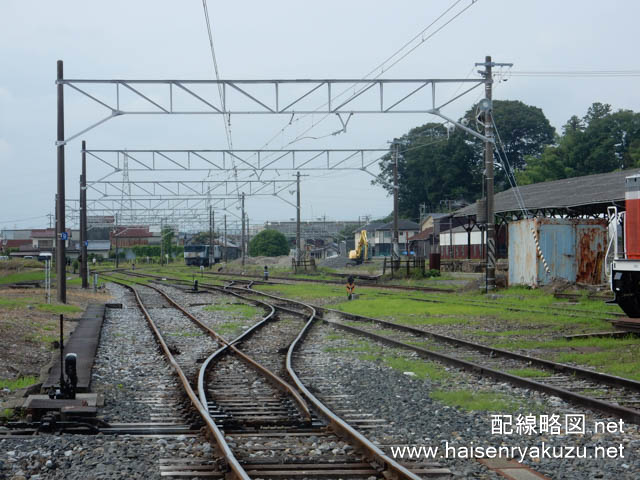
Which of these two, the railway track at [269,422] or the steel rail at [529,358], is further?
the steel rail at [529,358]

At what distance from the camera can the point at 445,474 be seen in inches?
241

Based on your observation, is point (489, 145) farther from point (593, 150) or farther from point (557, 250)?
point (593, 150)

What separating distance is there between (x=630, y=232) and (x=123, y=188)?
139 ft

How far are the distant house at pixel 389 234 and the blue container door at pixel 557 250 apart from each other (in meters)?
75.8

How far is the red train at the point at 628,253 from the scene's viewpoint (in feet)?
49.8

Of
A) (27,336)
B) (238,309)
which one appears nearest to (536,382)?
(27,336)

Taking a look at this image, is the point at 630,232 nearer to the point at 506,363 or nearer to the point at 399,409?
the point at 506,363

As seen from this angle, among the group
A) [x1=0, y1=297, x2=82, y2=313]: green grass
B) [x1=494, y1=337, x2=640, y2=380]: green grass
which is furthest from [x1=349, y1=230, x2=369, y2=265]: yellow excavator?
[x1=494, y1=337, x2=640, y2=380]: green grass

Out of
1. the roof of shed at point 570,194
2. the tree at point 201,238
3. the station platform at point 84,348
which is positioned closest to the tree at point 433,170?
the tree at point 201,238

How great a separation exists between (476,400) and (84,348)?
775cm

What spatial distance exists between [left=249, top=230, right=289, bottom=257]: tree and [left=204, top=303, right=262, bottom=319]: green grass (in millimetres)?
84941

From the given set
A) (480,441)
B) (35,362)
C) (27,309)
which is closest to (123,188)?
(27,309)

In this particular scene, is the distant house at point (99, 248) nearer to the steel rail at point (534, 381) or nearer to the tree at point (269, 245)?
the tree at point (269, 245)

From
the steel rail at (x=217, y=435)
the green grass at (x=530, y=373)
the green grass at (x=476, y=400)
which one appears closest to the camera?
the steel rail at (x=217, y=435)
